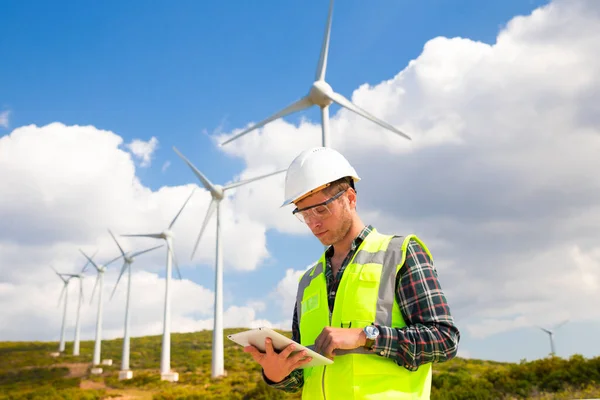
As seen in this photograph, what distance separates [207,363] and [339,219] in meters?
54.4

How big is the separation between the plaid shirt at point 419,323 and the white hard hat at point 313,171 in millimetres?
713

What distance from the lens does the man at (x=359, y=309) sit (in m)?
2.93

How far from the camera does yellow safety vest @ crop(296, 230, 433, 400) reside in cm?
299

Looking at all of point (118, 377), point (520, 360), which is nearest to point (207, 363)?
point (118, 377)

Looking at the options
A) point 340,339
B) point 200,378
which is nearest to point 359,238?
point 340,339

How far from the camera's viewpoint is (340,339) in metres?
2.86

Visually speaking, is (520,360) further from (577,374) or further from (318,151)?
(318,151)

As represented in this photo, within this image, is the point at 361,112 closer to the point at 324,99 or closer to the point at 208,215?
the point at 324,99

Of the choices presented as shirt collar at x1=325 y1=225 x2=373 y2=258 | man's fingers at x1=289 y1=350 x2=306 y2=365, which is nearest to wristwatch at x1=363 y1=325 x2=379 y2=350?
man's fingers at x1=289 y1=350 x2=306 y2=365

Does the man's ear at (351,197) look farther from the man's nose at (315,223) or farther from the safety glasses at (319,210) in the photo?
the man's nose at (315,223)

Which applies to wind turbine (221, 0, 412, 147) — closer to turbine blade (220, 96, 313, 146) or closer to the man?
turbine blade (220, 96, 313, 146)

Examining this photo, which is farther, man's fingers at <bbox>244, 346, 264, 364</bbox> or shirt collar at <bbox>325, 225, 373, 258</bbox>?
shirt collar at <bbox>325, 225, 373, 258</bbox>

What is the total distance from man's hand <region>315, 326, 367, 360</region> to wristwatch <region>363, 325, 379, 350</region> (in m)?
0.02

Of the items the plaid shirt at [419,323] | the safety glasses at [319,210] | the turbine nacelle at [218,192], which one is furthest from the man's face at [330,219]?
the turbine nacelle at [218,192]
